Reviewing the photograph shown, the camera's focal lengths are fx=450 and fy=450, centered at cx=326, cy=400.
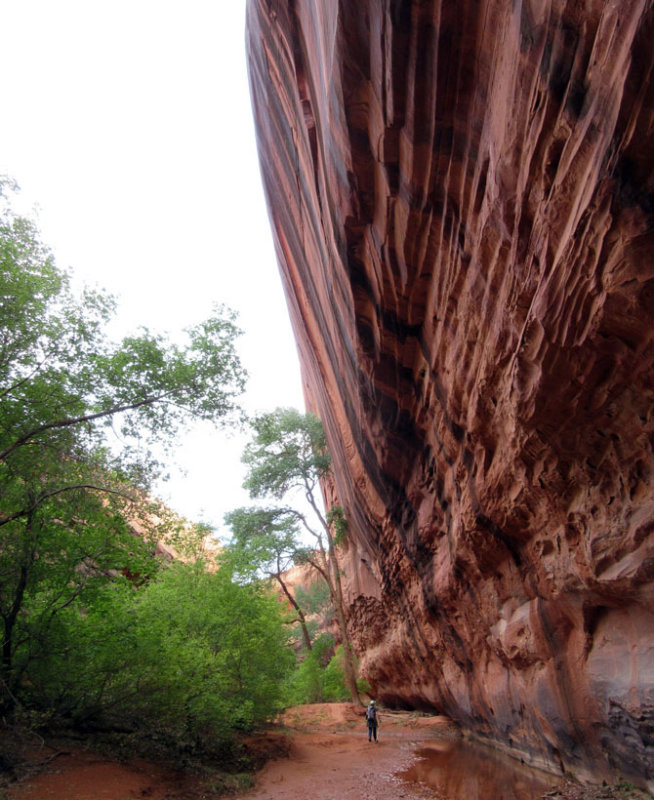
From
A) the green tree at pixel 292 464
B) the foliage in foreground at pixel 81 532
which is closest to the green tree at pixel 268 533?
the green tree at pixel 292 464

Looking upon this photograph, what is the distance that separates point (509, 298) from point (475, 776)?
986cm

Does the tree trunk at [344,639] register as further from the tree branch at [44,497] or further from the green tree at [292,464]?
the tree branch at [44,497]

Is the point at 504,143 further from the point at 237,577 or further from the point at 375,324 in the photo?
the point at 237,577

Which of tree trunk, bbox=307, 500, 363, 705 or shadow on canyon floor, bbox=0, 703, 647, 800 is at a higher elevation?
tree trunk, bbox=307, 500, 363, 705

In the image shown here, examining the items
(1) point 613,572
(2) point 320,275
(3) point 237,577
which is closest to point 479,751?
(3) point 237,577

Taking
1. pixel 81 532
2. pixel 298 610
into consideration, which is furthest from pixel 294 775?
pixel 298 610

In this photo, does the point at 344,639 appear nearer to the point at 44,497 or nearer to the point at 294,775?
the point at 294,775

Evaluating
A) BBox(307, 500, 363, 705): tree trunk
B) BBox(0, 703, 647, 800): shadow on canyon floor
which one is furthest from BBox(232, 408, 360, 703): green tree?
BBox(0, 703, 647, 800): shadow on canyon floor

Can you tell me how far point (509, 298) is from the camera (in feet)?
19.0

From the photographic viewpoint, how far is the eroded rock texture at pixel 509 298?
13.4ft

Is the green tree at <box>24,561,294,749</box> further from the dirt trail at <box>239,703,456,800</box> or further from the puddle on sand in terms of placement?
the puddle on sand

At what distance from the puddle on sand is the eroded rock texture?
49 cm

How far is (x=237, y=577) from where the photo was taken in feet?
49.5

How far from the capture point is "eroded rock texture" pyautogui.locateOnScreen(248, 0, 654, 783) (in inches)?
160
